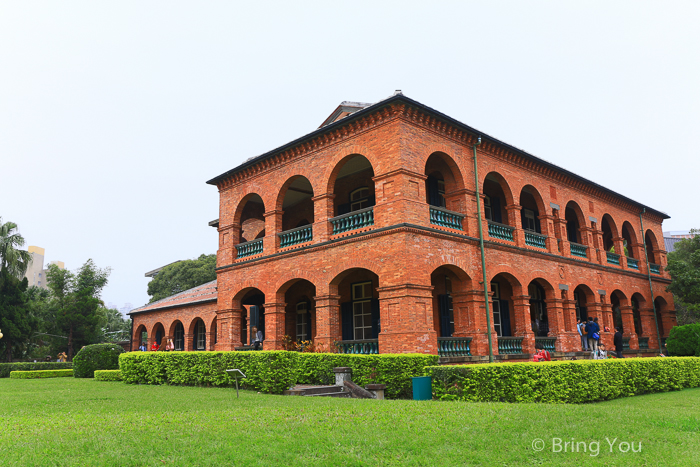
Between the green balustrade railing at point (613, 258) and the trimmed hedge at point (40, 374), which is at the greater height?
the green balustrade railing at point (613, 258)

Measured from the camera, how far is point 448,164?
644 inches

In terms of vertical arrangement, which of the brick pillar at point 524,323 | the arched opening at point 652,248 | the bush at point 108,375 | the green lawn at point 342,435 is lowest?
the green lawn at point 342,435

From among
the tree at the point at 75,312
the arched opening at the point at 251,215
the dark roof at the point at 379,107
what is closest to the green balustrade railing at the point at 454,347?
the dark roof at the point at 379,107

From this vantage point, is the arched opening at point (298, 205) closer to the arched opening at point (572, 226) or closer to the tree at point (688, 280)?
the arched opening at point (572, 226)

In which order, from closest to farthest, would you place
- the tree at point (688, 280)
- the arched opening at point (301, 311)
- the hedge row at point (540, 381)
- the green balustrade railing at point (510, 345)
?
the hedge row at point (540, 381)
the green balustrade railing at point (510, 345)
the arched opening at point (301, 311)
the tree at point (688, 280)

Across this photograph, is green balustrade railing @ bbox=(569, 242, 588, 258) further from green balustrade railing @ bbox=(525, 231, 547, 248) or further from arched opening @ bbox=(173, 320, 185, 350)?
arched opening @ bbox=(173, 320, 185, 350)

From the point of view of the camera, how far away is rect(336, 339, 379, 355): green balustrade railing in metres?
14.7

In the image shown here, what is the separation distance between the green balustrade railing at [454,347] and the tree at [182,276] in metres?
41.0

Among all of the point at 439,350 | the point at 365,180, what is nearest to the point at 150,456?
the point at 439,350

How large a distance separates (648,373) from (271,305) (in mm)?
11684

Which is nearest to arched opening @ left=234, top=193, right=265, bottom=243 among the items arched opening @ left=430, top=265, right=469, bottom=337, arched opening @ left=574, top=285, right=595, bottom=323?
arched opening @ left=430, top=265, right=469, bottom=337

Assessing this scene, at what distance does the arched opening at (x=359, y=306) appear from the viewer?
58.2 feet

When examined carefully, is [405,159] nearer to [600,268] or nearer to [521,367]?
[521,367]

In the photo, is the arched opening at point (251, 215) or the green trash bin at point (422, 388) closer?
the green trash bin at point (422, 388)
